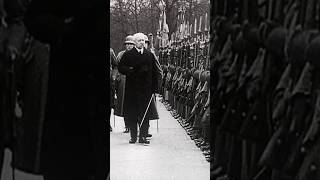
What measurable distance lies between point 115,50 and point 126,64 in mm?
1625

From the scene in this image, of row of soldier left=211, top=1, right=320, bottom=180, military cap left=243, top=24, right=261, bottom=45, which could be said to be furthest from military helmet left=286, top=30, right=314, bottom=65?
military cap left=243, top=24, right=261, bottom=45

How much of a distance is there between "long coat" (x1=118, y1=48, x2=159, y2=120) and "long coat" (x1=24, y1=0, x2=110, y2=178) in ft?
7.84

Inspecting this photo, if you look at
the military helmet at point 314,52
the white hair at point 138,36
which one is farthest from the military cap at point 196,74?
the military helmet at point 314,52

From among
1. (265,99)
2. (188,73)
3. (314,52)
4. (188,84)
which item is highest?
(314,52)

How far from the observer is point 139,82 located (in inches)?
220

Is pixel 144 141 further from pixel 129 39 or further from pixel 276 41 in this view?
pixel 276 41

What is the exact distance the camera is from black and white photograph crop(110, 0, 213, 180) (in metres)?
3.89

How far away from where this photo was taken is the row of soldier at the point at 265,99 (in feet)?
8.48

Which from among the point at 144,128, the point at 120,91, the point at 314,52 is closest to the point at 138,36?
the point at 144,128

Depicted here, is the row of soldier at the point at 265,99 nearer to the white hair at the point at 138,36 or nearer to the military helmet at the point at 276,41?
the military helmet at the point at 276,41

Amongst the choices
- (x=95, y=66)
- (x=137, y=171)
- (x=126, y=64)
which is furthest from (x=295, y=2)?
(x=126, y=64)

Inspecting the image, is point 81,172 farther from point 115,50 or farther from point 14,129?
point 115,50

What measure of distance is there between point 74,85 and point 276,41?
988mm

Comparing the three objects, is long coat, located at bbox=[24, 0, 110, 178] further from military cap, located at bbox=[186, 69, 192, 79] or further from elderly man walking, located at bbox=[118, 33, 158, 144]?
military cap, located at bbox=[186, 69, 192, 79]
